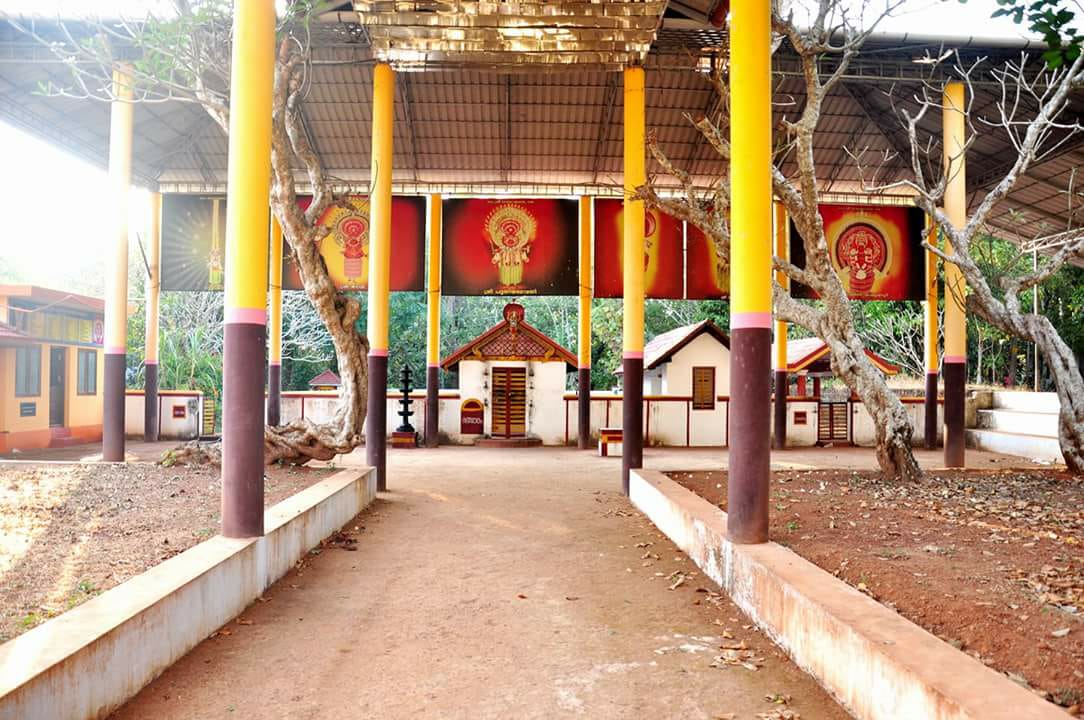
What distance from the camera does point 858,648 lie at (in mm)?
3469

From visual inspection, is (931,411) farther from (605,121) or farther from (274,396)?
(274,396)

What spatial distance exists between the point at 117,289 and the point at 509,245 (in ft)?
24.0

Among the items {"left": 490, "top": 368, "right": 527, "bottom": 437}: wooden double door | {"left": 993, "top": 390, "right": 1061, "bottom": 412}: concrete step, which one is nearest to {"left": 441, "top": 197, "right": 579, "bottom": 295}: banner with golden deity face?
{"left": 490, "top": 368, "right": 527, "bottom": 437}: wooden double door

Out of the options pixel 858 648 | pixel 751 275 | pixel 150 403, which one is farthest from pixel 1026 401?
pixel 150 403

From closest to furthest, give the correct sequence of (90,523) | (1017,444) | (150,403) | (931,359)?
(90,523) < (1017,444) < (150,403) < (931,359)

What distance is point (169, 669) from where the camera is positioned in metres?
4.00

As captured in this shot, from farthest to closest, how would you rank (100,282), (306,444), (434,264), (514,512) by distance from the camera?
(100,282), (434,264), (306,444), (514,512)

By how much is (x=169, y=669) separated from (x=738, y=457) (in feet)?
12.5

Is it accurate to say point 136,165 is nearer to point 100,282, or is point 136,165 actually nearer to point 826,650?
point 826,650

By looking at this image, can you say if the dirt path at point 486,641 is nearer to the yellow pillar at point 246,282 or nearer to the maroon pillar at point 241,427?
the maroon pillar at point 241,427

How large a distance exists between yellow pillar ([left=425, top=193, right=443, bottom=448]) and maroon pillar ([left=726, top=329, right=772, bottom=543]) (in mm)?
A: 12357

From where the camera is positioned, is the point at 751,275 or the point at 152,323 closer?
the point at 751,275

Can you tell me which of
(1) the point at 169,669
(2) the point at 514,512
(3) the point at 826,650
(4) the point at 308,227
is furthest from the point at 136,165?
(3) the point at 826,650

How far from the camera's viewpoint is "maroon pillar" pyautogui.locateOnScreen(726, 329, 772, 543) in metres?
5.57
